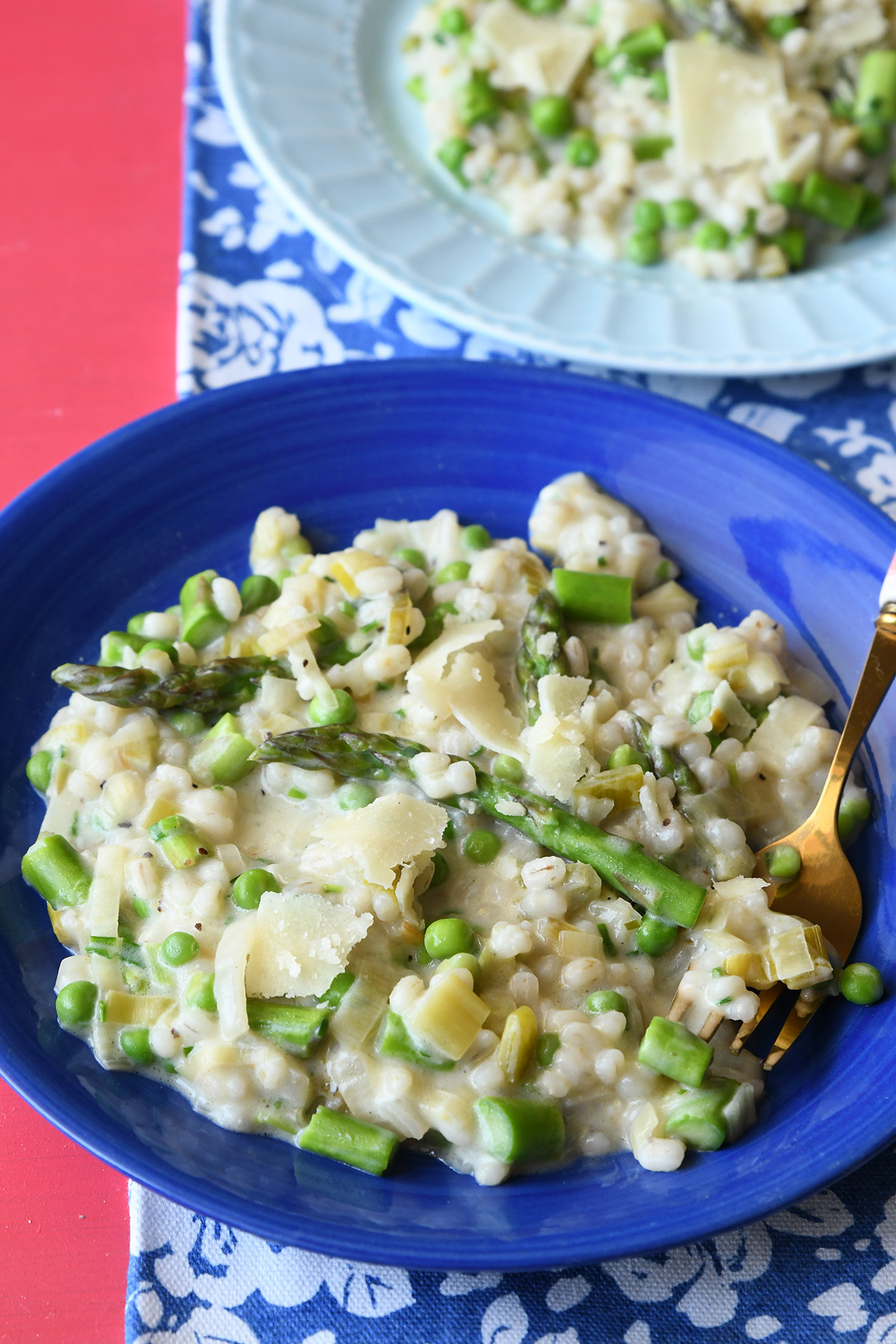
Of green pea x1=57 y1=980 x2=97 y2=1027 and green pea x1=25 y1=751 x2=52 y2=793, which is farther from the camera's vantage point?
green pea x1=25 y1=751 x2=52 y2=793

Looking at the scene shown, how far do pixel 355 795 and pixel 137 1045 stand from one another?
845 millimetres

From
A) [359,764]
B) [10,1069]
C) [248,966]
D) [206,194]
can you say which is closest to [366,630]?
[359,764]

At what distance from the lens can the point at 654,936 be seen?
10.2ft

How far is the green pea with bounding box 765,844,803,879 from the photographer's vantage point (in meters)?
3.29

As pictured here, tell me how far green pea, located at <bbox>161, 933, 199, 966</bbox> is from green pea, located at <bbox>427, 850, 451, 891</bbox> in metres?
0.63

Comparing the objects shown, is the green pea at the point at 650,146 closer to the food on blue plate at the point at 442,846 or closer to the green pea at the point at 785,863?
the food on blue plate at the point at 442,846

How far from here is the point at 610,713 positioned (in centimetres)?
351

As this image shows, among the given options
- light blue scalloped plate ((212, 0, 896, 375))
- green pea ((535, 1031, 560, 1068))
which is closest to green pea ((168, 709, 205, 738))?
green pea ((535, 1031, 560, 1068))

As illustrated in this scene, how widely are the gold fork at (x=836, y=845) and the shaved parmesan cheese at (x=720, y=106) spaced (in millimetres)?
2491

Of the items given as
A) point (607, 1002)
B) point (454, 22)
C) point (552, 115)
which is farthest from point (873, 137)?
point (607, 1002)

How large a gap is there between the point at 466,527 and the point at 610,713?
3.09ft

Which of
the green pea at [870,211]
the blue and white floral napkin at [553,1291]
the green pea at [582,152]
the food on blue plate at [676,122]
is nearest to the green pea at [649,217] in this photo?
the food on blue plate at [676,122]

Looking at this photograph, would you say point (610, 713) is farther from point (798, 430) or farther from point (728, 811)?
point (798, 430)

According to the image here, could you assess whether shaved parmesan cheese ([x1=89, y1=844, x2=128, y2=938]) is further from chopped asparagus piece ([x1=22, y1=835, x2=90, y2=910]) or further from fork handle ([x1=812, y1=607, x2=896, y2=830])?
fork handle ([x1=812, y1=607, x2=896, y2=830])
